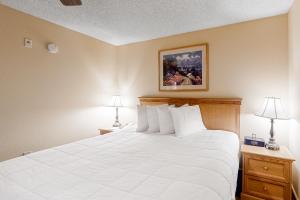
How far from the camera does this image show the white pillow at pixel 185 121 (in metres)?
2.30

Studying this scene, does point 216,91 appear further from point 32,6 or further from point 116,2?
point 32,6

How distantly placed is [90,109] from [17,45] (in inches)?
58.0

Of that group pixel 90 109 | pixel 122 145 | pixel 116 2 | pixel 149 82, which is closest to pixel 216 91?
pixel 149 82

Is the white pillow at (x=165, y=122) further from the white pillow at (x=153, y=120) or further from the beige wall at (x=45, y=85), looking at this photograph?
the beige wall at (x=45, y=85)

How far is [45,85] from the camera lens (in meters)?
2.57

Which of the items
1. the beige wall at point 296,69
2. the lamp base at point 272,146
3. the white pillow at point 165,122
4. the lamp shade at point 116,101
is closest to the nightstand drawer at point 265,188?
the beige wall at point 296,69

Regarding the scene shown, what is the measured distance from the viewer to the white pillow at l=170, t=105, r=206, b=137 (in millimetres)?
2297

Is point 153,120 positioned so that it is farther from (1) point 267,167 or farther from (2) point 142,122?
(1) point 267,167

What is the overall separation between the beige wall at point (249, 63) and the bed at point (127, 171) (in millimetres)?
830

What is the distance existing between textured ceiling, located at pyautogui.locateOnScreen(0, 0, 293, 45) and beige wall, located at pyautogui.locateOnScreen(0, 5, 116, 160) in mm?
254

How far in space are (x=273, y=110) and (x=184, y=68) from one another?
4.72 ft

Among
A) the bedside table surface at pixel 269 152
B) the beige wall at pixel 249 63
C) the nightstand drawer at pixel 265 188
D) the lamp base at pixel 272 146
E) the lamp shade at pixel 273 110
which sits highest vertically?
the beige wall at pixel 249 63

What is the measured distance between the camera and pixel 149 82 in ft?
11.1

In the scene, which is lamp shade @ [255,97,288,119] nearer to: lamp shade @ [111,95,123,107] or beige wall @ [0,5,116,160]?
lamp shade @ [111,95,123,107]
